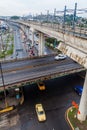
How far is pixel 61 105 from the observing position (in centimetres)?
3156

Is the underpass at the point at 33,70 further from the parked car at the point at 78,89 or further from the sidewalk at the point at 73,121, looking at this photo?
the sidewalk at the point at 73,121

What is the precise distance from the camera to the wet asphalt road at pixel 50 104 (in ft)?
85.1

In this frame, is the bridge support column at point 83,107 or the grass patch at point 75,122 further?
the grass patch at point 75,122

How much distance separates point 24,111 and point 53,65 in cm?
1625

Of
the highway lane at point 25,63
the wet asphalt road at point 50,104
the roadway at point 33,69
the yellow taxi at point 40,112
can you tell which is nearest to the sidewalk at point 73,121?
the wet asphalt road at point 50,104

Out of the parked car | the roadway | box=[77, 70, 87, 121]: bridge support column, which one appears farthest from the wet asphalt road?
the roadway

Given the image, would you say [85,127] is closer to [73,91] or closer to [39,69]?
[73,91]

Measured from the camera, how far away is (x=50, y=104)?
31.6 m

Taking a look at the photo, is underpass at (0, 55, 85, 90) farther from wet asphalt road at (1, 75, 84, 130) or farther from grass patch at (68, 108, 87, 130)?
grass patch at (68, 108, 87, 130)

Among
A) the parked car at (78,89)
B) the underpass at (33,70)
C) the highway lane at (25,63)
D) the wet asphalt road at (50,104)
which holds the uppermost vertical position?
the highway lane at (25,63)

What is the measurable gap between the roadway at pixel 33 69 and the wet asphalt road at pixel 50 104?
15.6 feet

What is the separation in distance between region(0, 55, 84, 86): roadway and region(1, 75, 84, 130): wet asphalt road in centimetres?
476

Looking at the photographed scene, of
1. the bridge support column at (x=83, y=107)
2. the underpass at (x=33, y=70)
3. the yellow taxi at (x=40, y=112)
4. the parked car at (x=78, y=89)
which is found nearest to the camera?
the bridge support column at (x=83, y=107)

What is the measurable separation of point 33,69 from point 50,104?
1038 centimetres
